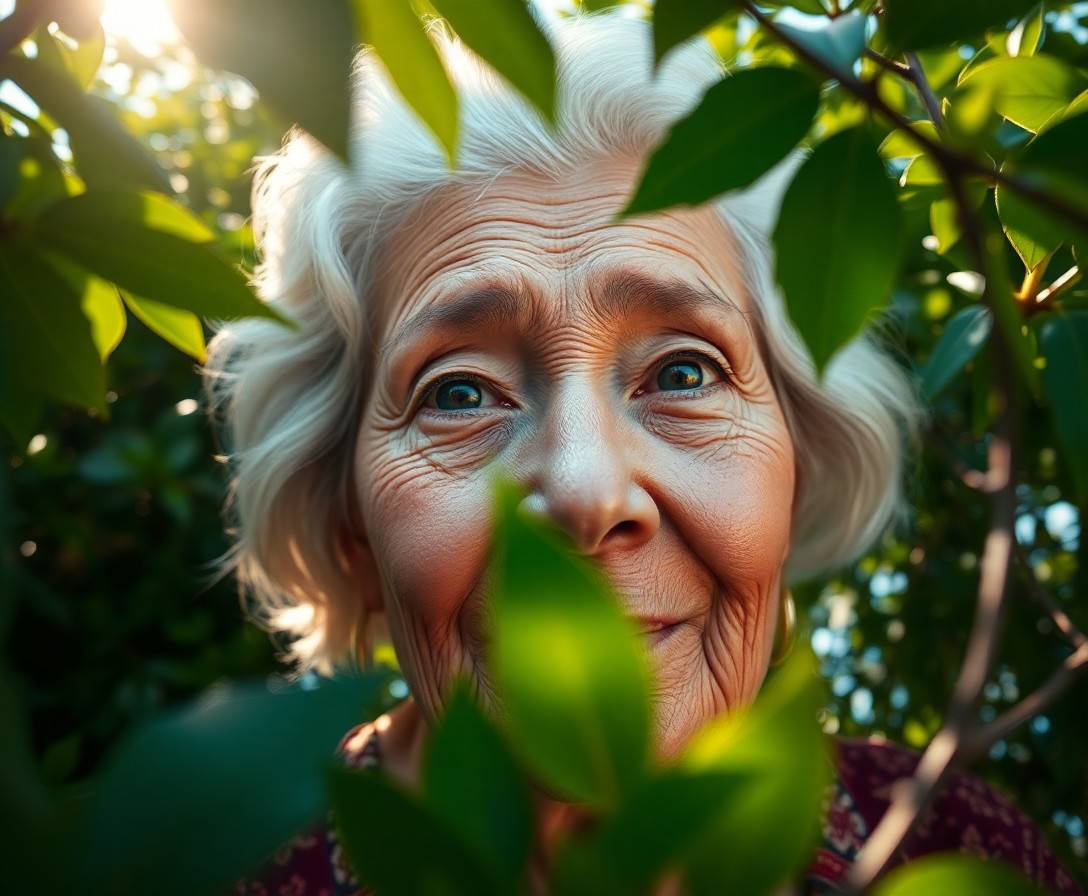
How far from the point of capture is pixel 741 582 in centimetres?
130

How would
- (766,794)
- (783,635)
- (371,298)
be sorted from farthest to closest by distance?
(783,635) → (371,298) → (766,794)

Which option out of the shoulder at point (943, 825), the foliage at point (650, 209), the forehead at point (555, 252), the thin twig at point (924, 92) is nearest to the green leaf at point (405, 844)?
the foliage at point (650, 209)

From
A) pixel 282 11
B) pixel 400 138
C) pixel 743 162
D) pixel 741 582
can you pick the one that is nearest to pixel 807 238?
pixel 743 162

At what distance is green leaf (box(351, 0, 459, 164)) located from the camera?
0.51m

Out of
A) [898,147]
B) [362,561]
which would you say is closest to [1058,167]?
[898,147]

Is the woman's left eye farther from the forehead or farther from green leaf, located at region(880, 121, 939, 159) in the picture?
green leaf, located at region(880, 121, 939, 159)

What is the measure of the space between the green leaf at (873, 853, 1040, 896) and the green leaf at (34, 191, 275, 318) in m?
0.46

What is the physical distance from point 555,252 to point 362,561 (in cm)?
63

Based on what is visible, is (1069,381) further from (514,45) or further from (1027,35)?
(1027,35)

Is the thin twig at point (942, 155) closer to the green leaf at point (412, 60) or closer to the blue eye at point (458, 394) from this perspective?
the green leaf at point (412, 60)

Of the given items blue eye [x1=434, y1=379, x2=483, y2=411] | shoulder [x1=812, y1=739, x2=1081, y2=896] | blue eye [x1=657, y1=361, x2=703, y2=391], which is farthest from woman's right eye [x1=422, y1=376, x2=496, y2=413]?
shoulder [x1=812, y1=739, x2=1081, y2=896]

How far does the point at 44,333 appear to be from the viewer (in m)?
0.71

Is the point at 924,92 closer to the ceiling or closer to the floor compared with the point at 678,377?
closer to the ceiling

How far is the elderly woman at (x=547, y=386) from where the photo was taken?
1.26m
